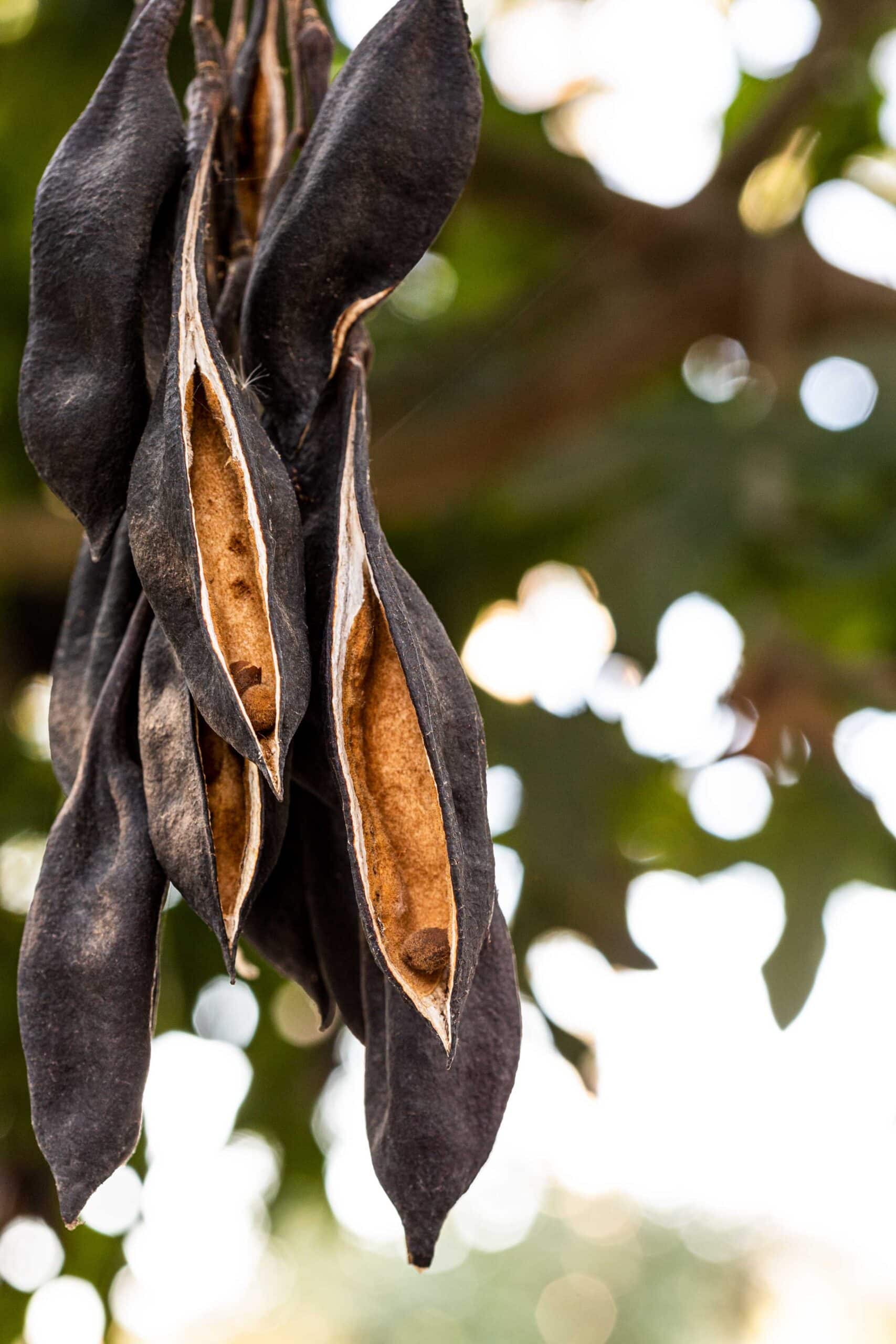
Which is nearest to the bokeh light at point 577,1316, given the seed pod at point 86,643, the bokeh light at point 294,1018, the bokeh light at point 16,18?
the bokeh light at point 294,1018

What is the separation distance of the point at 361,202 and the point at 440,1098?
393mm

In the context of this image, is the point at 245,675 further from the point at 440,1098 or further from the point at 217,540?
→ the point at 440,1098

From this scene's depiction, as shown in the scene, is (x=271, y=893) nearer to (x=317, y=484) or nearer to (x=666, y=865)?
(x=317, y=484)

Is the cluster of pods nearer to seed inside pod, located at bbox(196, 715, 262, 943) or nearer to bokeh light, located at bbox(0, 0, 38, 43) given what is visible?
→ seed inside pod, located at bbox(196, 715, 262, 943)

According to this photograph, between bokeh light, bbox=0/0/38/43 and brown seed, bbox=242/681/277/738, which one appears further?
bokeh light, bbox=0/0/38/43

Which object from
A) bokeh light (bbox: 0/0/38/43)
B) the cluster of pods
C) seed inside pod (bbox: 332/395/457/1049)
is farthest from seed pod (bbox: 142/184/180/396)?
bokeh light (bbox: 0/0/38/43)

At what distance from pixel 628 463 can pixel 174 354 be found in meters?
1.34

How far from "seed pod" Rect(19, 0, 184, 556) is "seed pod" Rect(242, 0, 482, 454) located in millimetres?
54

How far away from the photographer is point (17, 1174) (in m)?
1.75

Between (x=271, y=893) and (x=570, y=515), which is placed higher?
(x=271, y=893)

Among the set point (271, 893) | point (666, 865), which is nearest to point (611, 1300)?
point (666, 865)

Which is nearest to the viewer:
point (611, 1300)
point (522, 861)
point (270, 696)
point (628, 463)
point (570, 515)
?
point (270, 696)

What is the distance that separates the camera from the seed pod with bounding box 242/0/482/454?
Answer: 595mm

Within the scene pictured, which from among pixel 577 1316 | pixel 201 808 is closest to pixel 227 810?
pixel 201 808
